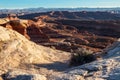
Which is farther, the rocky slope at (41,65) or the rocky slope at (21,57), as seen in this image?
the rocky slope at (21,57)

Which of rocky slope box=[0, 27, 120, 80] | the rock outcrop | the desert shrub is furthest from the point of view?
the desert shrub

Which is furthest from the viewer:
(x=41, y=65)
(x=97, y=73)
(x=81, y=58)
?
(x=81, y=58)

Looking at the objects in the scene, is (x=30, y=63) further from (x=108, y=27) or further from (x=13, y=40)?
(x=108, y=27)

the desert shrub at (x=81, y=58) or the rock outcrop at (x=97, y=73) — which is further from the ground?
the rock outcrop at (x=97, y=73)

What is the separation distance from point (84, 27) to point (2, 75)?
77621 millimetres

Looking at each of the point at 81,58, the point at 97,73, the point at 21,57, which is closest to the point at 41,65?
the point at 21,57

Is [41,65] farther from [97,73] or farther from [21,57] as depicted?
[97,73]

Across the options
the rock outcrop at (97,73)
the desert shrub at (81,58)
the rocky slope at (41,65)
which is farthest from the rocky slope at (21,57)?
the rock outcrop at (97,73)

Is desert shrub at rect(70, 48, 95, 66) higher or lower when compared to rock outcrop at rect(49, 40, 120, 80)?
lower

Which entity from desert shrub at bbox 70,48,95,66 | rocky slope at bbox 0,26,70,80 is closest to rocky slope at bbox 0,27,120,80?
rocky slope at bbox 0,26,70,80

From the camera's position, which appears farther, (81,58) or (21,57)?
(81,58)

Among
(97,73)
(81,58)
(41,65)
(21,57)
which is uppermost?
(97,73)

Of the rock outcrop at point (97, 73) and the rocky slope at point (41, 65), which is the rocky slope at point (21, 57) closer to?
the rocky slope at point (41, 65)

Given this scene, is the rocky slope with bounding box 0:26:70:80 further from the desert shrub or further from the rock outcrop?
the rock outcrop
